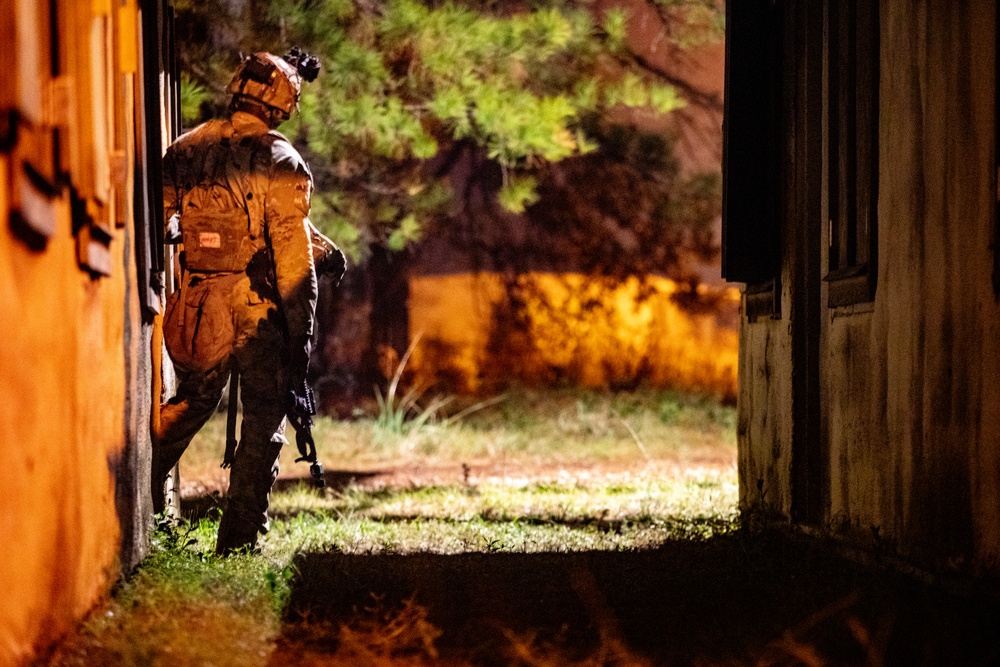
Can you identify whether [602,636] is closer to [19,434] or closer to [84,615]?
[84,615]

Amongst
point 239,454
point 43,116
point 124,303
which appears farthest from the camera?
point 239,454

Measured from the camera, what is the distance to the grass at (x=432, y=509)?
4.10 metres

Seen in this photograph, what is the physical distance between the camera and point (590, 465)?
11.9 meters

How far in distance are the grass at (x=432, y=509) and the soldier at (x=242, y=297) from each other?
48 centimetres

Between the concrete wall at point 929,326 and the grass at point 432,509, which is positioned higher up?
the concrete wall at point 929,326

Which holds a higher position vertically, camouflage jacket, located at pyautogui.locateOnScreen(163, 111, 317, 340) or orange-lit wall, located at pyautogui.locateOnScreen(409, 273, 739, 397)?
camouflage jacket, located at pyautogui.locateOnScreen(163, 111, 317, 340)

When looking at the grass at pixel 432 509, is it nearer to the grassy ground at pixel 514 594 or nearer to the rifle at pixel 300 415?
the grassy ground at pixel 514 594

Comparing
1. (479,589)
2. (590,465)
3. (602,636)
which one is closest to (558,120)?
(590,465)

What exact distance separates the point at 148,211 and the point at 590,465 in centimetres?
692

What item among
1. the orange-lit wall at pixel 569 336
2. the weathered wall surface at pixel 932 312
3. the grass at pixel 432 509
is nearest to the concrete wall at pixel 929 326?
the weathered wall surface at pixel 932 312

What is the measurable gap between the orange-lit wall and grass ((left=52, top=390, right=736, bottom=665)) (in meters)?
0.52

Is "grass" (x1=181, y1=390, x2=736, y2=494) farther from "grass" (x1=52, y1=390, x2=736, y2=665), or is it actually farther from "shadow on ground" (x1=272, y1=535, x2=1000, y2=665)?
"shadow on ground" (x1=272, y1=535, x2=1000, y2=665)

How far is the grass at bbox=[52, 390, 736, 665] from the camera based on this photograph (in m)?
4.10

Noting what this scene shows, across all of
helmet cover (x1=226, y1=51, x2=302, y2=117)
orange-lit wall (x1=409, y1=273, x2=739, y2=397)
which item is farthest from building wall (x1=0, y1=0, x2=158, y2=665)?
orange-lit wall (x1=409, y1=273, x2=739, y2=397)
